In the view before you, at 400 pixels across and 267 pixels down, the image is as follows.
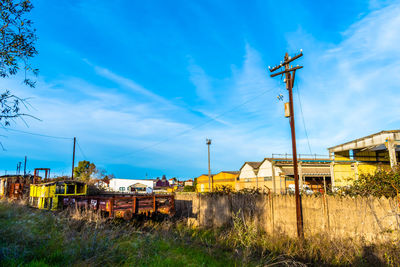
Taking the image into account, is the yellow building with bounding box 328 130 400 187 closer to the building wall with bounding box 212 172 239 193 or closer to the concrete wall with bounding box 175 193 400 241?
the concrete wall with bounding box 175 193 400 241

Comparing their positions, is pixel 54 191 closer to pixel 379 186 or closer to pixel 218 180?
pixel 379 186

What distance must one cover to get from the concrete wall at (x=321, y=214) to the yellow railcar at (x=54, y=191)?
8585 mm

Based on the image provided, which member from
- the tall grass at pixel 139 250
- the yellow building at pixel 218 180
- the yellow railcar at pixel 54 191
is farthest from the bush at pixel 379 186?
the yellow building at pixel 218 180

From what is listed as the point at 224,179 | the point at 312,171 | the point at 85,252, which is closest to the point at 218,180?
the point at 224,179

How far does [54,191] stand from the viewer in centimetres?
1464

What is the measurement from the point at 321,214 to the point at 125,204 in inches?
325

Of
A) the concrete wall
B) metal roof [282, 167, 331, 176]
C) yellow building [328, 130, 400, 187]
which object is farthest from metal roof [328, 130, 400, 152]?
the concrete wall

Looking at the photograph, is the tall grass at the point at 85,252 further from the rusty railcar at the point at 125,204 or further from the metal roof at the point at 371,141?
the metal roof at the point at 371,141

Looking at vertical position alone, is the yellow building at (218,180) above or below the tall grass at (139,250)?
above

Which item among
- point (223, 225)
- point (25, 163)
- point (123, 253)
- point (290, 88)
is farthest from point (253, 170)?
point (25, 163)

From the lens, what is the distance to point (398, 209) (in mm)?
8391

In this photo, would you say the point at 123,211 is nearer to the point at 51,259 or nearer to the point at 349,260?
the point at 51,259

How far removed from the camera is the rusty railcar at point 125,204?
10.7 m

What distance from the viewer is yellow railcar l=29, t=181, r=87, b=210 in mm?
14474
